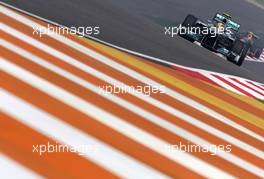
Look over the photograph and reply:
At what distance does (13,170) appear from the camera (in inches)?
193

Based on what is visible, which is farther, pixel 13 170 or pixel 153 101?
pixel 153 101

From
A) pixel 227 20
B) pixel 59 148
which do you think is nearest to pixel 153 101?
pixel 59 148

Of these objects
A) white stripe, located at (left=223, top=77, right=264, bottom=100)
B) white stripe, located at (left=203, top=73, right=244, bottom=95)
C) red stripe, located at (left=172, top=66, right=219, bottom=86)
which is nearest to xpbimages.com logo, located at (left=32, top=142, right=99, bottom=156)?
red stripe, located at (left=172, top=66, right=219, bottom=86)

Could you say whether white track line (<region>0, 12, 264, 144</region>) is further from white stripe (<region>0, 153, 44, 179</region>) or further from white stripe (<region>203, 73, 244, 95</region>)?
white stripe (<region>0, 153, 44, 179</region>)

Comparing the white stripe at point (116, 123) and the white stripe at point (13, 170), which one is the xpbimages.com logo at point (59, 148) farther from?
the white stripe at point (116, 123)

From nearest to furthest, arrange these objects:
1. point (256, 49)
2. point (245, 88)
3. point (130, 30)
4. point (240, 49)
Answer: point (245, 88) < point (130, 30) < point (240, 49) < point (256, 49)

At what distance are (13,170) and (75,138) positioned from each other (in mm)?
1258

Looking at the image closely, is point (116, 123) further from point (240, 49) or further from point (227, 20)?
point (227, 20)

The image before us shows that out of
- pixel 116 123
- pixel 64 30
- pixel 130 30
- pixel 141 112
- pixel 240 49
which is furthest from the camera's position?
pixel 240 49

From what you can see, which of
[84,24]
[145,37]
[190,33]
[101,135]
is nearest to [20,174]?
[101,135]

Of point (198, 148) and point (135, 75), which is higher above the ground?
point (198, 148)

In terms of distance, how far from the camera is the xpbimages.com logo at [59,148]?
5516 millimetres

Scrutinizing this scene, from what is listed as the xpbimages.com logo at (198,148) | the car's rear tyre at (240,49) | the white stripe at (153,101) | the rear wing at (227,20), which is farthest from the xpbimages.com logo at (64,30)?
the rear wing at (227,20)

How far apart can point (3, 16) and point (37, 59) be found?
2.68 metres
